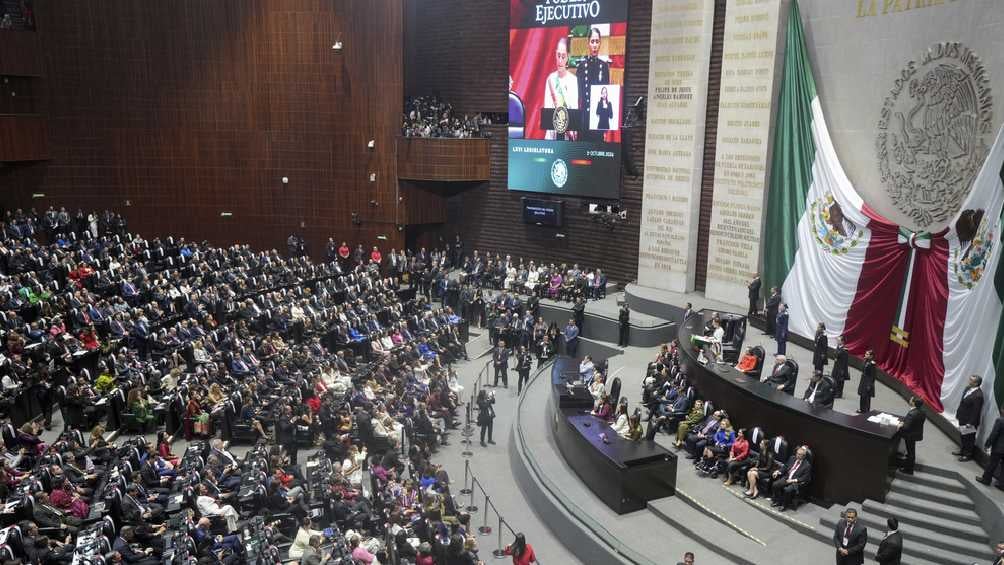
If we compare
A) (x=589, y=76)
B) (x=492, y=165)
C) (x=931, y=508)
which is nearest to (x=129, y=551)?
(x=931, y=508)

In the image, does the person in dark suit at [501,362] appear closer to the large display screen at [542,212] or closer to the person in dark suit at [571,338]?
the person in dark suit at [571,338]

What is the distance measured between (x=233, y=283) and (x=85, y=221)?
6.88 m

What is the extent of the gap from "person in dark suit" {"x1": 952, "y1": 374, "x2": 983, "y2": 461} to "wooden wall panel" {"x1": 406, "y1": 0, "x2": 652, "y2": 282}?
13335 mm

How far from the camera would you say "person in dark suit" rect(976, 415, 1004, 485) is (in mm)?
10398

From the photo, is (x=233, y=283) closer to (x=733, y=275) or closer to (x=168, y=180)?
(x=168, y=180)

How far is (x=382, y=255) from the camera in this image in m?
27.6

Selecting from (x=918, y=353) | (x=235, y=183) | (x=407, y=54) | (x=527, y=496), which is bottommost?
(x=527, y=496)

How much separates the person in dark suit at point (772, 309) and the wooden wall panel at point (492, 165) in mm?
7009

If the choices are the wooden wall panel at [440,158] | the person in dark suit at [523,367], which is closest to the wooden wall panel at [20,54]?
the wooden wall panel at [440,158]

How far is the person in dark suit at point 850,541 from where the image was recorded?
9516 millimetres

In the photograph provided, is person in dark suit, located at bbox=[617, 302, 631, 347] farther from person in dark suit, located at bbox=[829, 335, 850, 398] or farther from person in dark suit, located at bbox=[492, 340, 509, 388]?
person in dark suit, located at bbox=[829, 335, 850, 398]

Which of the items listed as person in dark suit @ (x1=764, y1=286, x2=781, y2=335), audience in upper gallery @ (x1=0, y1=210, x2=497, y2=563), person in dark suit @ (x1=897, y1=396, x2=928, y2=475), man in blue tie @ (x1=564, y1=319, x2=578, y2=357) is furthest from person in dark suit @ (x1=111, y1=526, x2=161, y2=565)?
person in dark suit @ (x1=764, y1=286, x2=781, y2=335)

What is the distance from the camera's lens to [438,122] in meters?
27.0

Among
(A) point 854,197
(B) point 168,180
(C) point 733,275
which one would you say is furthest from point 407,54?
(A) point 854,197
